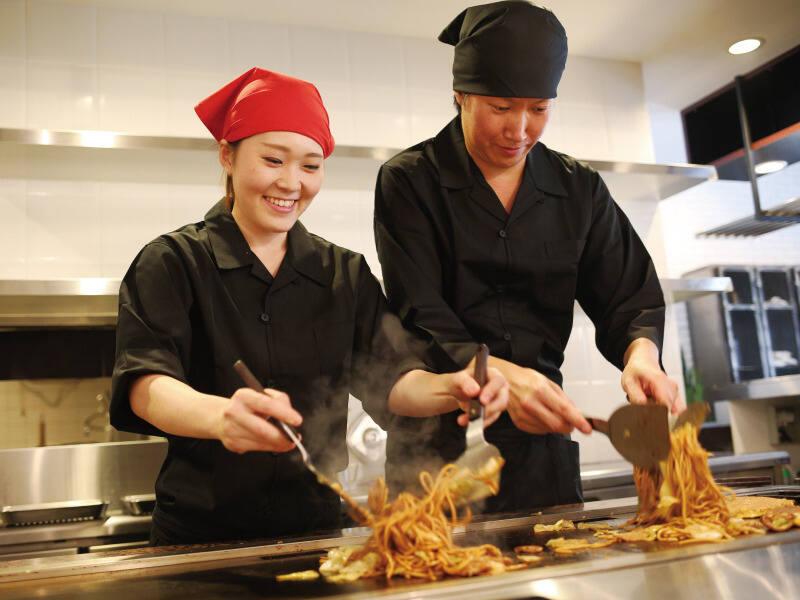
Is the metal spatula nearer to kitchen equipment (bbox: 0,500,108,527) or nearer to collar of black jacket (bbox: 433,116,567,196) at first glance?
collar of black jacket (bbox: 433,116,567,196)

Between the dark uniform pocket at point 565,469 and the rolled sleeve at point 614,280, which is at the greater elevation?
Answer: the rolled sleeve at point 614,280

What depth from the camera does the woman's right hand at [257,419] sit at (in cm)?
130

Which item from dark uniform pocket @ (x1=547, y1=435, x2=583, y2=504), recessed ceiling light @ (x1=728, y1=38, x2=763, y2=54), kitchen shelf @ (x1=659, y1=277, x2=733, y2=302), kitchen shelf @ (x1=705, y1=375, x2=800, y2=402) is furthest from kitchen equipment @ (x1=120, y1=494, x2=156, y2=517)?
recessed ceiling light @ (x1=728, y1=38, x2=763, y2=54)

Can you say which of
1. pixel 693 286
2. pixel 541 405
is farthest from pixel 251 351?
pixel 693 286

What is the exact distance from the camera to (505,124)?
76.4 inches

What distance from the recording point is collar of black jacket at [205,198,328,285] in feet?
5.96

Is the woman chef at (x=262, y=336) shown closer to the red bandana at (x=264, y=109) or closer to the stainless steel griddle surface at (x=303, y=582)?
the red bandana at (x=264, y=109)

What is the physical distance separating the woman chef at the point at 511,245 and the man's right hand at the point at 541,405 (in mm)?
117

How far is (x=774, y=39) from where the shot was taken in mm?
4723

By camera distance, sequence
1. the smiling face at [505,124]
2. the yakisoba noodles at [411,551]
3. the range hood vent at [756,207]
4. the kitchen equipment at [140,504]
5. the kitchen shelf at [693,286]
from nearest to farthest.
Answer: the yakisoba noodles at [411,551], the smiling face at [505,124], the kitchen equipment at [140,504], the kitchen shelf at [693,286], the range hood vent at [756,207]

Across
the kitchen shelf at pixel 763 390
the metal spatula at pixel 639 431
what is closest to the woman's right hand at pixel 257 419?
the metal spatula at pixel 639 431

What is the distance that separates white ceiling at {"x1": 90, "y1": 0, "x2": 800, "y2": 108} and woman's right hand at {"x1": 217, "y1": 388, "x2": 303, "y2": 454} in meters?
2.89

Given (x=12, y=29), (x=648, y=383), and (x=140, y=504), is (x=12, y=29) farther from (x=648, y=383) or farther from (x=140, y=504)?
(x=648, y=383)

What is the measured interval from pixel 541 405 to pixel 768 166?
14.4ft
